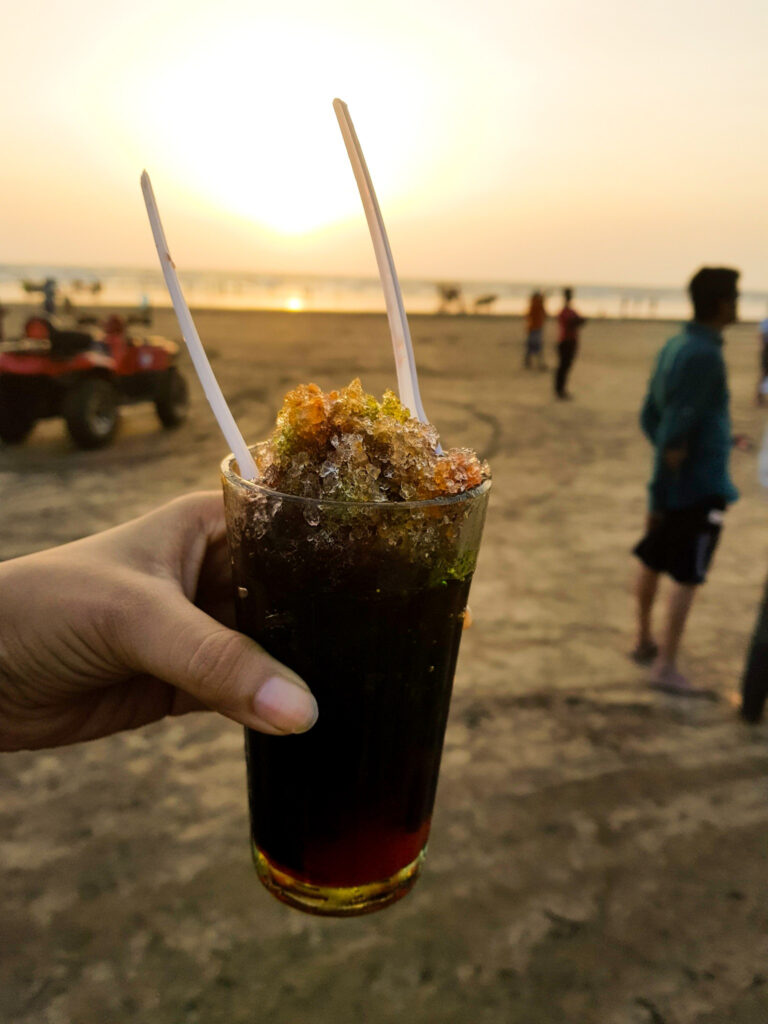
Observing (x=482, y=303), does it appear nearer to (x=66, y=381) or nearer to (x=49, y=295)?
(x=49, y=295)

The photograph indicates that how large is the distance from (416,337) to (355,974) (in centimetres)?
2185

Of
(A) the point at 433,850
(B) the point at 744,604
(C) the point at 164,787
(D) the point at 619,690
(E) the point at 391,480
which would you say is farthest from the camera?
(B) the point at 744,604

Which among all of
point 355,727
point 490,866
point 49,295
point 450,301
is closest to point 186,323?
point 355,727

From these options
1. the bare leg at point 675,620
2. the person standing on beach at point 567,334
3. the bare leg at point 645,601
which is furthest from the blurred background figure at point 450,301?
the bare leg at point 675,620

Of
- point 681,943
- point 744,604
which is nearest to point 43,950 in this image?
point 681,943

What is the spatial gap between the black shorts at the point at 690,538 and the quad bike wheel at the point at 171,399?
6.91 m

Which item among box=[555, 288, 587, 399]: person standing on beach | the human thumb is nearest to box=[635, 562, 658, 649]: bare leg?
the human thumb

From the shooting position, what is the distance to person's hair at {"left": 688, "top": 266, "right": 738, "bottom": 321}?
3990 millimetres

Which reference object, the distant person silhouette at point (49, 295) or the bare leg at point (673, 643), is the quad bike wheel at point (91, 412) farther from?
the distant person silhouette at point (49, 295)

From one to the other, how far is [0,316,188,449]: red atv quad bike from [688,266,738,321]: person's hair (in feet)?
21.2

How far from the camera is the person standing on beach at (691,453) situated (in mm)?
3949

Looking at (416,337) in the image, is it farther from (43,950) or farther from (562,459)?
(43,950)

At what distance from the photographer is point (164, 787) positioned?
10.5ft

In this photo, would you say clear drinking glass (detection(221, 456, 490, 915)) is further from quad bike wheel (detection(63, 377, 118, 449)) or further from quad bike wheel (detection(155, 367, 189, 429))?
quad bike wheel (detection(155, 367, 189, 429))
